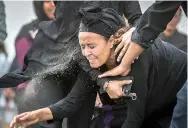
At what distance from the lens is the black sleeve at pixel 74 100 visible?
12.4 feet

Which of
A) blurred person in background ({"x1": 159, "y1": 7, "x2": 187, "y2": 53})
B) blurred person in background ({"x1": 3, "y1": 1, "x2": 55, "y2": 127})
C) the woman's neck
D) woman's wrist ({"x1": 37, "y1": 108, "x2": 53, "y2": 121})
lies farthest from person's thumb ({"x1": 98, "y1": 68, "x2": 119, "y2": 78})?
blurred person in background ({"x1": 3, "y1": 1, "x2": 55, "y2": 127})

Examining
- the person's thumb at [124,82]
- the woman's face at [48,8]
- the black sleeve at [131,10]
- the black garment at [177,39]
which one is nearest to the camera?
the person's thumb at [124,82]

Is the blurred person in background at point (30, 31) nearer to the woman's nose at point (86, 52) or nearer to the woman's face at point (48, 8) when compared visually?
the woman's face at point (48, 8)

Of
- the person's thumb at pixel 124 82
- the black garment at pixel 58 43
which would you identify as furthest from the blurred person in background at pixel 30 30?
the person's thumb at pixel 124 82

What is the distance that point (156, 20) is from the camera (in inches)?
128

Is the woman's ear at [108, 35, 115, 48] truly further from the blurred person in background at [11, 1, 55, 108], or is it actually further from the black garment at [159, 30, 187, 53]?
the blurred person in background at [11, 1, 55, 108]

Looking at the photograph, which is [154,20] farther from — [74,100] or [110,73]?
[74,100]

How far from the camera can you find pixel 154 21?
10.7 ft

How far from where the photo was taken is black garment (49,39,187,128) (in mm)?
3535

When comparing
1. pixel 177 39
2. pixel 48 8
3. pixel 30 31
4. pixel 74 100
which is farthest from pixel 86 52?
pixel 30 31

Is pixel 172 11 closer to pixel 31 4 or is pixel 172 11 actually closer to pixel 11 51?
pixel 31 4

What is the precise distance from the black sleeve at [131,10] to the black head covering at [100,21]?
0.43 metres

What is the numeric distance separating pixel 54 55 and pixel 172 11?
1177mm

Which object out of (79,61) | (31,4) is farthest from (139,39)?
(31,4)
